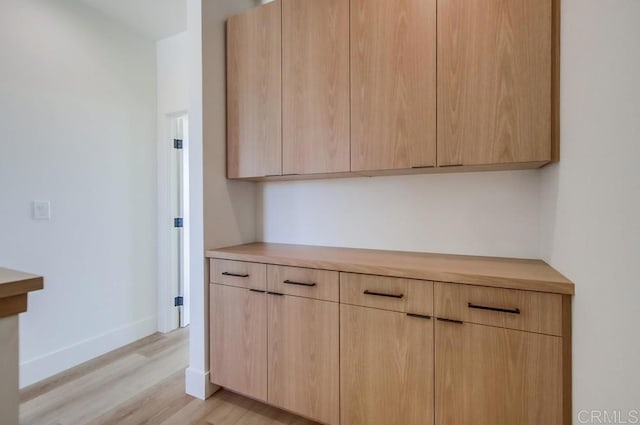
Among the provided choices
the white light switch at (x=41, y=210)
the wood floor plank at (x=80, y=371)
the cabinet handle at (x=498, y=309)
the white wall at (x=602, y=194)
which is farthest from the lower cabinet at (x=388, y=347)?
the white light switch at (x=41, y=210)

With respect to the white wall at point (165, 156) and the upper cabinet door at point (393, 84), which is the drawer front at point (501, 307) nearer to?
the upper cabinet door at point (393, 84)

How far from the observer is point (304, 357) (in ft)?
5.18

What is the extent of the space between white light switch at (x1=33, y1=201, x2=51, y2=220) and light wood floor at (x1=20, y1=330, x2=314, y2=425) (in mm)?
1163

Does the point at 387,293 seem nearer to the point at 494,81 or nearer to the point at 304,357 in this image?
the point at 304,357

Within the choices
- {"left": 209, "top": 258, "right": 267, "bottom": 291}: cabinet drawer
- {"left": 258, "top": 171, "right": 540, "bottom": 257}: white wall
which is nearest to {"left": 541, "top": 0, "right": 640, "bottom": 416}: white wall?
{"left": 258, "top": 171, "right": 540, "bottom": 257}: white wall

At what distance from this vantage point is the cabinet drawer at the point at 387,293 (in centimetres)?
129

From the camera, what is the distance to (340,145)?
1.70 m

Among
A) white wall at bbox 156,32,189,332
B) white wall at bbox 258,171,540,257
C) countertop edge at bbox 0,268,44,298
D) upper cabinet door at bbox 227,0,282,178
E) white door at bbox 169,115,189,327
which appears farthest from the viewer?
white door at bbox 169,115,189,327

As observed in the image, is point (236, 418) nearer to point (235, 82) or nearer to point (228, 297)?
point (228, 297)

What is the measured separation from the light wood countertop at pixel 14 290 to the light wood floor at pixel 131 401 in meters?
1.23

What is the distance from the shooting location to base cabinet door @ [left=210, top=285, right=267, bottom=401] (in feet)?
5.63

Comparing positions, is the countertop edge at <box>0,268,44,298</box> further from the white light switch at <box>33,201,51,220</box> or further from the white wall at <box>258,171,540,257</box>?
the white light switch at <box>33,201,51,220</box>

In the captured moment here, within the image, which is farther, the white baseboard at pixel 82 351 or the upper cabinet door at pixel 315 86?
the white baseboard at pixel 82 351

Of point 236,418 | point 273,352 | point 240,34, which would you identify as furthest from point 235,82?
point 236,418
